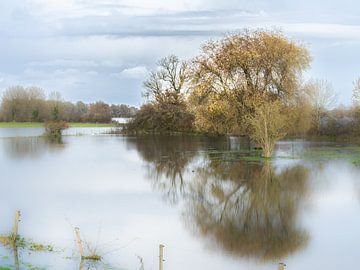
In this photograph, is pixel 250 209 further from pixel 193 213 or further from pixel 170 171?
pixel 170 171

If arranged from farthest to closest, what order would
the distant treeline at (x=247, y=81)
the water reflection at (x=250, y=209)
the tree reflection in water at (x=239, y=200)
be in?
the distant treeline at (x=247, y=81) → the tree reflection in water at (x=239, y=200) → the water reflection at (x=250, y=209)

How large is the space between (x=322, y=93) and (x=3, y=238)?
161ft

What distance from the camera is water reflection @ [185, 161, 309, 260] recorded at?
12.0 meters

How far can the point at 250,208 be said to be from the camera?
16.1 m

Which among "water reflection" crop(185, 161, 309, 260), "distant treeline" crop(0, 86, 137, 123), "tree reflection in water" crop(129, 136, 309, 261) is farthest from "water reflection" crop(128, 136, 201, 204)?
"distant treeline" crop(0, 86, 137, 123)

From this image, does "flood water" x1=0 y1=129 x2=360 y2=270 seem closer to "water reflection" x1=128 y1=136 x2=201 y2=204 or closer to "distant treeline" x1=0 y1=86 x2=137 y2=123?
"water reflection" x1=128 y1=136 x2=201 y2=204

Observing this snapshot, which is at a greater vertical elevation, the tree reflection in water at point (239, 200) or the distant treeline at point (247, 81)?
the distant treeline at point (247, 81)

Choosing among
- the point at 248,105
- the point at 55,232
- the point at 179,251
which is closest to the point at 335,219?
the point at 179,251

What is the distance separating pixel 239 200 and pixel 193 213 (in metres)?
2.49

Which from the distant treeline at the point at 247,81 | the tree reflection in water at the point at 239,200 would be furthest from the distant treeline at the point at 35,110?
the tree reflection in water at the point at 239,200

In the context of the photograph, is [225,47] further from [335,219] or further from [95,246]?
[95,246]

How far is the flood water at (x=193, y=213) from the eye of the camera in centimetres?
1109

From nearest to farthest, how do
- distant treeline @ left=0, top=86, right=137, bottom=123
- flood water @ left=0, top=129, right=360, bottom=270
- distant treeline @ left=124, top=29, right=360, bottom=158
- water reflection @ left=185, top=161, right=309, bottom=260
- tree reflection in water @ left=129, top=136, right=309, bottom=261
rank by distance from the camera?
flood water @ left=0, top=129, right=360, bottom=270, water reflection @ left=185, top=161, right=309, bottom=260, tree reflection in water @ left=129, top=136, right=309, bottom=261, distant treeline @ left=124, top=29, right=360, bottom=158, distant treeline @ left=0, top=86, right=137, bottom=123

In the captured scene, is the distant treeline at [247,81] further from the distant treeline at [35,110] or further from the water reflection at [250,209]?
the distant treeline at [35,110]
